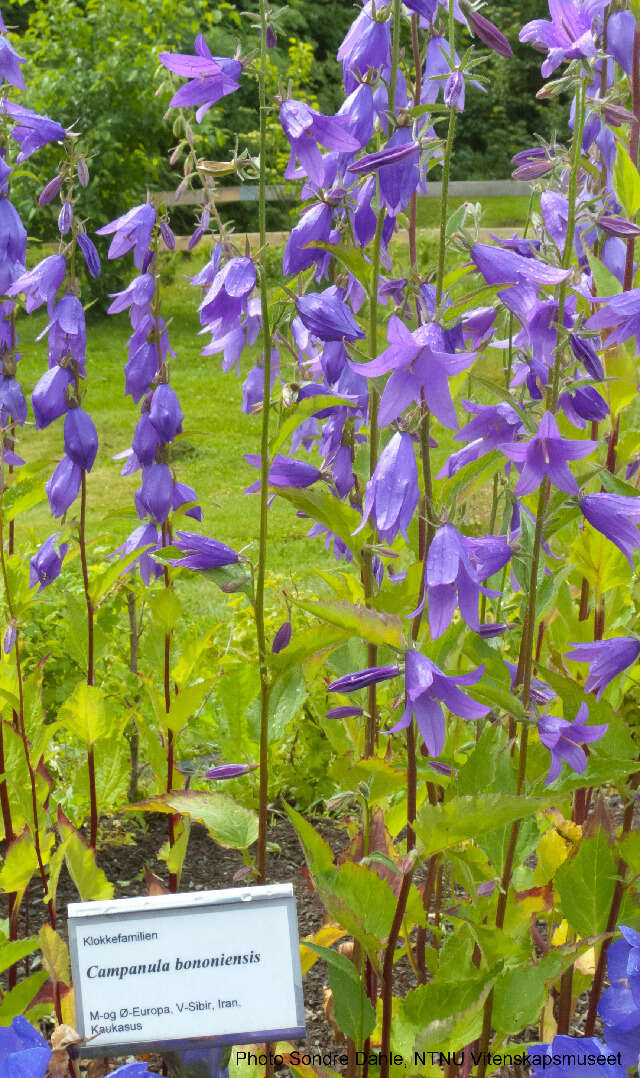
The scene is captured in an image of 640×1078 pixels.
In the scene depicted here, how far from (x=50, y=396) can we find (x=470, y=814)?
965mm

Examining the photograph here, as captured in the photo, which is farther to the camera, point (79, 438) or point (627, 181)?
point (79, 438)

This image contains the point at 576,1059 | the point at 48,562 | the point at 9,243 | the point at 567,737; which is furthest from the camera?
the point at 48,562

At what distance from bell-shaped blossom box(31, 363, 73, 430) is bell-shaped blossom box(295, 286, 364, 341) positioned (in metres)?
0.57

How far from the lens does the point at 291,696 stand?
4.60 ft

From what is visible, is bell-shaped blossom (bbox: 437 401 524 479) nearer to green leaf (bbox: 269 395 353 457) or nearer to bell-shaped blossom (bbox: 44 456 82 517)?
green leaf (bbox: 269 395 353 457)

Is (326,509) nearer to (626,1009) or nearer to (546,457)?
(546,457)

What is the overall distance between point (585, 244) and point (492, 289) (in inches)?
27.9

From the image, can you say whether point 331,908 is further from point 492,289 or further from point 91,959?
point 492,289

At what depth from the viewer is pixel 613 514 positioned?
3.66 ft

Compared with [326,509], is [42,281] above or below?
above

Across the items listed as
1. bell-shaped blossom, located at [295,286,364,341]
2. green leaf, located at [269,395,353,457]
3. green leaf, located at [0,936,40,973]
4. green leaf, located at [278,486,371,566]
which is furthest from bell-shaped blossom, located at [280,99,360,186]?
green leaf, located at [0,936,40,973]

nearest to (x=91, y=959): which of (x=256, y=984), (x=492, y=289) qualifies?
(x=256, y=984)

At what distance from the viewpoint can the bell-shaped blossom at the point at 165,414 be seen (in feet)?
5.64

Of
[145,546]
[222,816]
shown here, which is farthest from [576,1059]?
[145,546]
